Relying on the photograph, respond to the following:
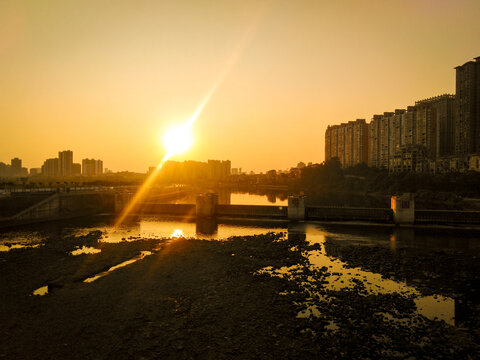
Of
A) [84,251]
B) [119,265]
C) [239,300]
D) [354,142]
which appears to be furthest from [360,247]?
[354,142]

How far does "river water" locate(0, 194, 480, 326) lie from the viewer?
14.7 metres

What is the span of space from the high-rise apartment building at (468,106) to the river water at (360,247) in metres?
123

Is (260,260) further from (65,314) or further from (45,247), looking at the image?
(45,247)

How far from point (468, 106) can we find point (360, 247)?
14072 cm

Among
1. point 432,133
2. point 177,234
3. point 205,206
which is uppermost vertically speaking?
point 432,133

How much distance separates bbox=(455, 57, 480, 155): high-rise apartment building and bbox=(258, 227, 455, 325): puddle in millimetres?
137828

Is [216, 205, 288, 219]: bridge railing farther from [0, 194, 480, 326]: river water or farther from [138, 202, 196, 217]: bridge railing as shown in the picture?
[138, 202, 196, 217]: bridge railing

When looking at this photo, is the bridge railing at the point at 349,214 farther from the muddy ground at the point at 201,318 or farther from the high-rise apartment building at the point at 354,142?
the high-rise apartment building at the point at 354,142

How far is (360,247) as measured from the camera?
2439cm

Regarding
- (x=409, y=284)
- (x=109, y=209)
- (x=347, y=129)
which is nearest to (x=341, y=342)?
(x=409, y=284)

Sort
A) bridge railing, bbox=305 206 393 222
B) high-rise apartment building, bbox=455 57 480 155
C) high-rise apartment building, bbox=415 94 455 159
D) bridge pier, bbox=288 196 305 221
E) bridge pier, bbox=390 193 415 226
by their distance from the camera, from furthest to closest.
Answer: high-rise apartment building, bbox=415 94 455 159, high-rise apartment building, bbox=455 57 480 155, bridge pier, bbox=288 196 305 221, bridge railing, bbox=305 206 393 222, bridge pier, bbox=390 193 415 226

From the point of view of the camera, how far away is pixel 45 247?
2392cm

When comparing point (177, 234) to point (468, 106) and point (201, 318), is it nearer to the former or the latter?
point (201, 318)

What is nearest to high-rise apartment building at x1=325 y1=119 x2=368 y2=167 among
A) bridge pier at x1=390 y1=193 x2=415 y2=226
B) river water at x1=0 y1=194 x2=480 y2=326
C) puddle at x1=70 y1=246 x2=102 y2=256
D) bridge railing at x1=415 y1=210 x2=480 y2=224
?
bridge railing at x1=415 y1=210 x2=480 y2=224
